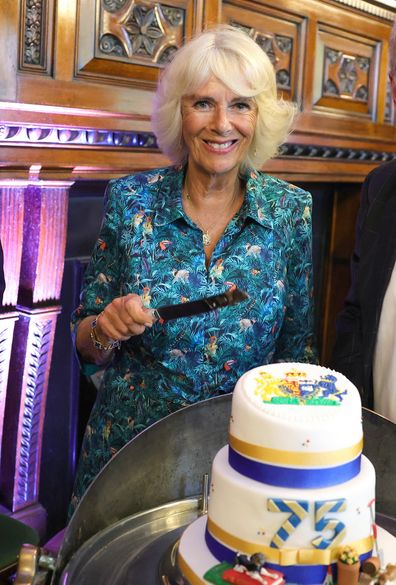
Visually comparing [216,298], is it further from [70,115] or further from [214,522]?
[70,115]

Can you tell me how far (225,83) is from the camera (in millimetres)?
1499

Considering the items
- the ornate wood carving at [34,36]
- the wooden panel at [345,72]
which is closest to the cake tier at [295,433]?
the ornate wood carving at [34,36]

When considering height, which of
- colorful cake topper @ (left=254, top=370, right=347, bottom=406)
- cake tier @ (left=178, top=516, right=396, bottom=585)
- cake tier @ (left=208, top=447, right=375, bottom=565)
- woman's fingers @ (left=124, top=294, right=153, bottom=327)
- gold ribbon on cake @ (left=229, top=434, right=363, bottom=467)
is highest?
woman's fingers @ (left=124, top=294, right=153, bottom=327)

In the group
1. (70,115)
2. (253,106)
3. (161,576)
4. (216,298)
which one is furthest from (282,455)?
(70,115)

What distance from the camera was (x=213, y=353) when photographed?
1.50 m

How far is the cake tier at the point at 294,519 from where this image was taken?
0.90 meters

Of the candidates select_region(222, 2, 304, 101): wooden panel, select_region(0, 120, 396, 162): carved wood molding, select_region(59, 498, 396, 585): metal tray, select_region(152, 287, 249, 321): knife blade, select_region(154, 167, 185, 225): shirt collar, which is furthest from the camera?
select_region(222, 2, 304, 101): wooden panel

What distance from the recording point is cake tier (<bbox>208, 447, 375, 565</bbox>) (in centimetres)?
90

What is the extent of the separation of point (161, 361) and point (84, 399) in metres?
1.01

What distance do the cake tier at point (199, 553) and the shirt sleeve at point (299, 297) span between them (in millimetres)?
612

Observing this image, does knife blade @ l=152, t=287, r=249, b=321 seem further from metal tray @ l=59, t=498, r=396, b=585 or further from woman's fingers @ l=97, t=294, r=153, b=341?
metal tray @ l=59, t=498, r=396, b=585

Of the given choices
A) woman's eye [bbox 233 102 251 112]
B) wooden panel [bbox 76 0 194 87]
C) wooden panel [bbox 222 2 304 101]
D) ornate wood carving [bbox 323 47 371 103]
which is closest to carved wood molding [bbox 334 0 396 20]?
ornate wood carving [bbox 323 47 371 103]

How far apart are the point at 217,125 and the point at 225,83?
0.27 feet

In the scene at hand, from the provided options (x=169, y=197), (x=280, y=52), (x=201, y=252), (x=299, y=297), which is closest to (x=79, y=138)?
(x=169, y=197)
